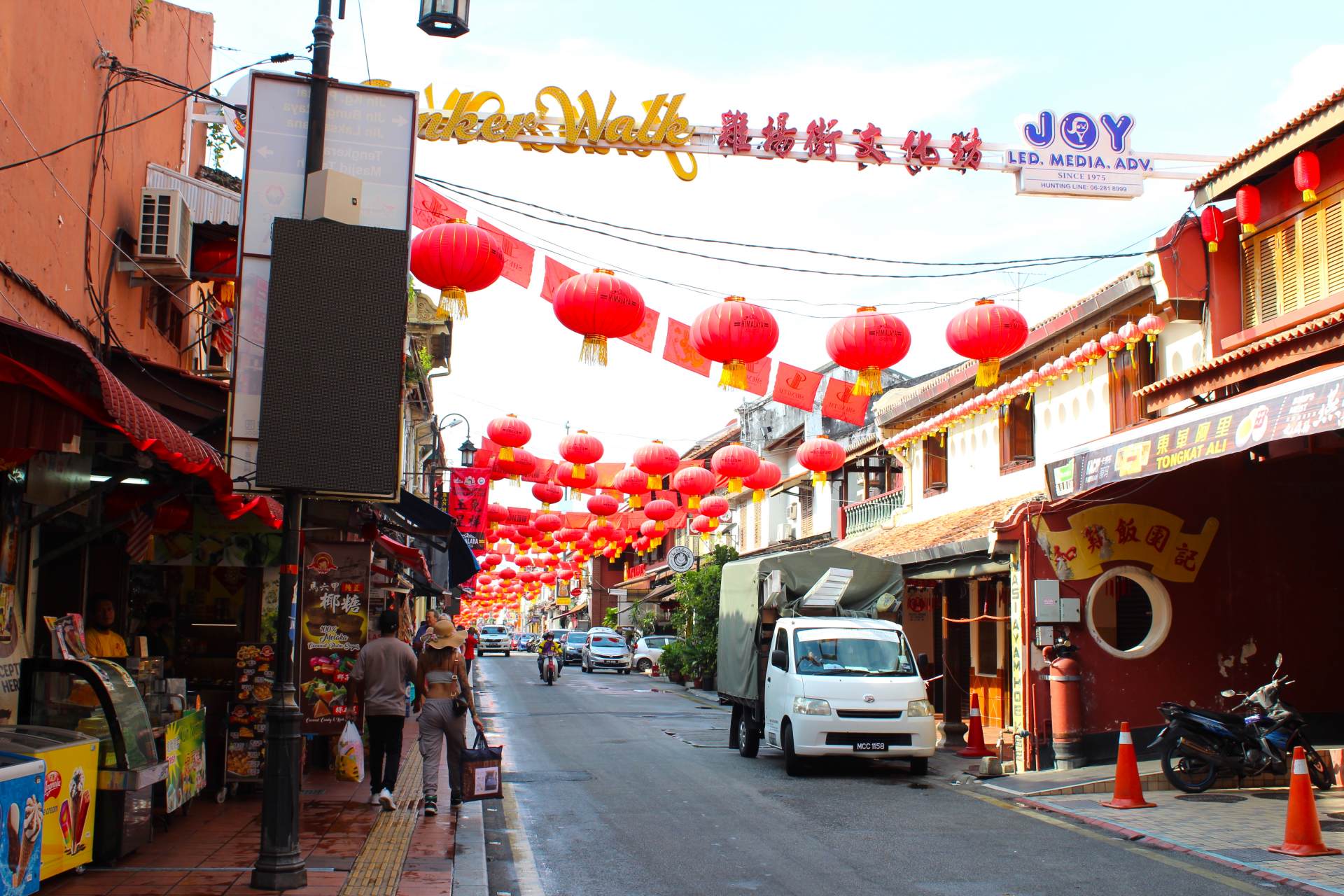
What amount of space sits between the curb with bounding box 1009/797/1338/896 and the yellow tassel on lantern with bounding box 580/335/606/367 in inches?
268

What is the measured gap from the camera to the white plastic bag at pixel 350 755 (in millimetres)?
12773

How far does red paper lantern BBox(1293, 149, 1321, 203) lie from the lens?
14.4m

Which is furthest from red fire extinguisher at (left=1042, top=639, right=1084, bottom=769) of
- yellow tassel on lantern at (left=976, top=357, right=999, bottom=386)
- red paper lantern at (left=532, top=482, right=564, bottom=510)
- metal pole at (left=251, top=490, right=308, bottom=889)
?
red paper lantern at (left=532, top=482, right=564, bottom=510)

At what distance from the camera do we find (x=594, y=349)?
1281 cm

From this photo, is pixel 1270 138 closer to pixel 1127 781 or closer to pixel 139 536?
pixel 1127 781

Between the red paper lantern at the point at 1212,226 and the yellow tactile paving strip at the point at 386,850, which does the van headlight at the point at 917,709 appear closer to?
the yellow tactile paving strip at the point at 386,850

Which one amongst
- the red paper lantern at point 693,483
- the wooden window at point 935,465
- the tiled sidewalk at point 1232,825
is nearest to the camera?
the tiled sidewalk at point 1232,825

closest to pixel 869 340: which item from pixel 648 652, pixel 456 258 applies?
pixel 456 258

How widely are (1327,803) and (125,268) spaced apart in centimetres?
1419

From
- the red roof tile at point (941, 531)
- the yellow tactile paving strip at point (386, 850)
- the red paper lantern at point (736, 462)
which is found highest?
the red paper lantern at point (736, 462)

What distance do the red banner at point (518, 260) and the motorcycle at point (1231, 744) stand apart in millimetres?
8679

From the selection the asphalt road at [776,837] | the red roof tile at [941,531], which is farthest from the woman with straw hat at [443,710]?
the red roof tile at [941,531]

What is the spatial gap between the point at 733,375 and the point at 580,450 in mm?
8154

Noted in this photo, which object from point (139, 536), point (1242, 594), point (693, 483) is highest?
point (693, 483)
